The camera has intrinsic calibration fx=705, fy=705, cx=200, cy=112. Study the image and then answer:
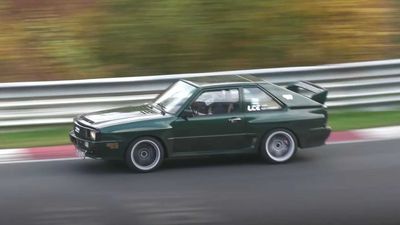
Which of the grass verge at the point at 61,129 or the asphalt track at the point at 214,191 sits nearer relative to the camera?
the asphalt track at the point at 214,191

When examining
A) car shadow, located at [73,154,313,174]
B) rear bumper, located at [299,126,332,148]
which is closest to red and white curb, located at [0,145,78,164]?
car shadow, located at [73,154,313,174]

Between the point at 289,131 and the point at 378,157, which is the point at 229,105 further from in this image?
the point at 378,157

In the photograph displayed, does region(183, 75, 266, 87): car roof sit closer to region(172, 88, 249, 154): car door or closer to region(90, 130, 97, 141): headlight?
region(172, 88, 249, 154): car door

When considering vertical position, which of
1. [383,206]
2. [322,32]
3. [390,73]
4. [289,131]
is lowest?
[383,206]

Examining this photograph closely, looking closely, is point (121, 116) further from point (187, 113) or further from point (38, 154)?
point (38, 154)

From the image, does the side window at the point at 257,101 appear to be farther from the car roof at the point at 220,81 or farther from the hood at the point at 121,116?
the hood at the point at 121,116

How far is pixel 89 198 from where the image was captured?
308 inches

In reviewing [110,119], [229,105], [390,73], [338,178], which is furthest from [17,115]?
[390,73]

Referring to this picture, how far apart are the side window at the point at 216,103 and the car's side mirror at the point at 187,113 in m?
0.05

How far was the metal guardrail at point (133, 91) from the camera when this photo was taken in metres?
12.2

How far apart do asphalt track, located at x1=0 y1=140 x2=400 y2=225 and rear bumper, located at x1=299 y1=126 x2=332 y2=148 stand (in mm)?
256

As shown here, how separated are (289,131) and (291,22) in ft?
18.9

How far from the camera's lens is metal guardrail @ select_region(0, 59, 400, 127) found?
40.1 feet

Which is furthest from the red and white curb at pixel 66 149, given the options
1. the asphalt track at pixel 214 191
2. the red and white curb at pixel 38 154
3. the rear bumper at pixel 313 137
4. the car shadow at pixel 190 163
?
the rear bumper at pixel 313 137
